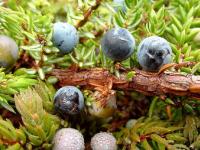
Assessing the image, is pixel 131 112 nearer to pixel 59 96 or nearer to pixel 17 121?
pixel 59 96

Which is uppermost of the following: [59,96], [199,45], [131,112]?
[199,45]

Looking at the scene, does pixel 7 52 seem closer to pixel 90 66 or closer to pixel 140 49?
pixel 90 66

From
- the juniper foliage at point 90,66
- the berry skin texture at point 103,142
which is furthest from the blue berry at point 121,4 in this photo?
the berry skin texture at point 103,142

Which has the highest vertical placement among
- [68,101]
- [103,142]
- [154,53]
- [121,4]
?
[121,4]

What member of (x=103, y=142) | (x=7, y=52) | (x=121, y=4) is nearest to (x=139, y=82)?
(x=103, y=142)

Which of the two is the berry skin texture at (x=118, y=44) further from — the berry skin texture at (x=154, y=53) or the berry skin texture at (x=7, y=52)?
the berry skin texture at (x=7, y=52)

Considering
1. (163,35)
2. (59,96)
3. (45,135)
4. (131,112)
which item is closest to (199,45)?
(163,35)
